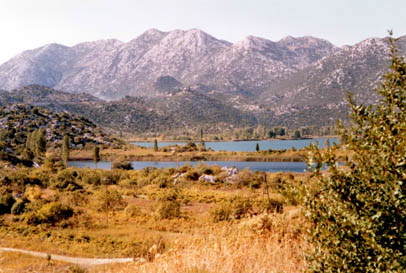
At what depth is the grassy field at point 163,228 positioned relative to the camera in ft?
19.4

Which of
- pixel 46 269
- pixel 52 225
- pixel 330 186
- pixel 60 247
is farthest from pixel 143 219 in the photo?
pixel 330 186

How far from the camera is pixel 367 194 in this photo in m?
3.82

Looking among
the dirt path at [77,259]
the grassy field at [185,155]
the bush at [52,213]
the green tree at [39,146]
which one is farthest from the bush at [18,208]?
the grassy field at [185,155]

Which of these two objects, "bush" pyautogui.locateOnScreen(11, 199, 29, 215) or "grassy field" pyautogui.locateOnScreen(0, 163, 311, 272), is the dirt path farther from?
"bush" pyautogui.locateOnScreen(11, 199, 29, 215)

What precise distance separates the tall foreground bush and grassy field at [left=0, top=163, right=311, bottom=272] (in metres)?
0.50

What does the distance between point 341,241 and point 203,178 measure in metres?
65.9

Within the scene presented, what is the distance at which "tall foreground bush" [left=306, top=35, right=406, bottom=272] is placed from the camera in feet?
11.8

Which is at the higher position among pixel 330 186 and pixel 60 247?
pixel 330 186

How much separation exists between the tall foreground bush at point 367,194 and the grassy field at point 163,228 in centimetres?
50

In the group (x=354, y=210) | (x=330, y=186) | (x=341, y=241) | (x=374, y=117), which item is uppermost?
(x=374, y=117)

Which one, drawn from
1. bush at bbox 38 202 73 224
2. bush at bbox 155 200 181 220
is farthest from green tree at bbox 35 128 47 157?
bush at bbox 155 200 181 220

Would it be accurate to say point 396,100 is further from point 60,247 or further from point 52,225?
point 52,225

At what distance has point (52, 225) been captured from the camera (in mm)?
31859

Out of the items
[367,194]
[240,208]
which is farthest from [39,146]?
[367,194]
